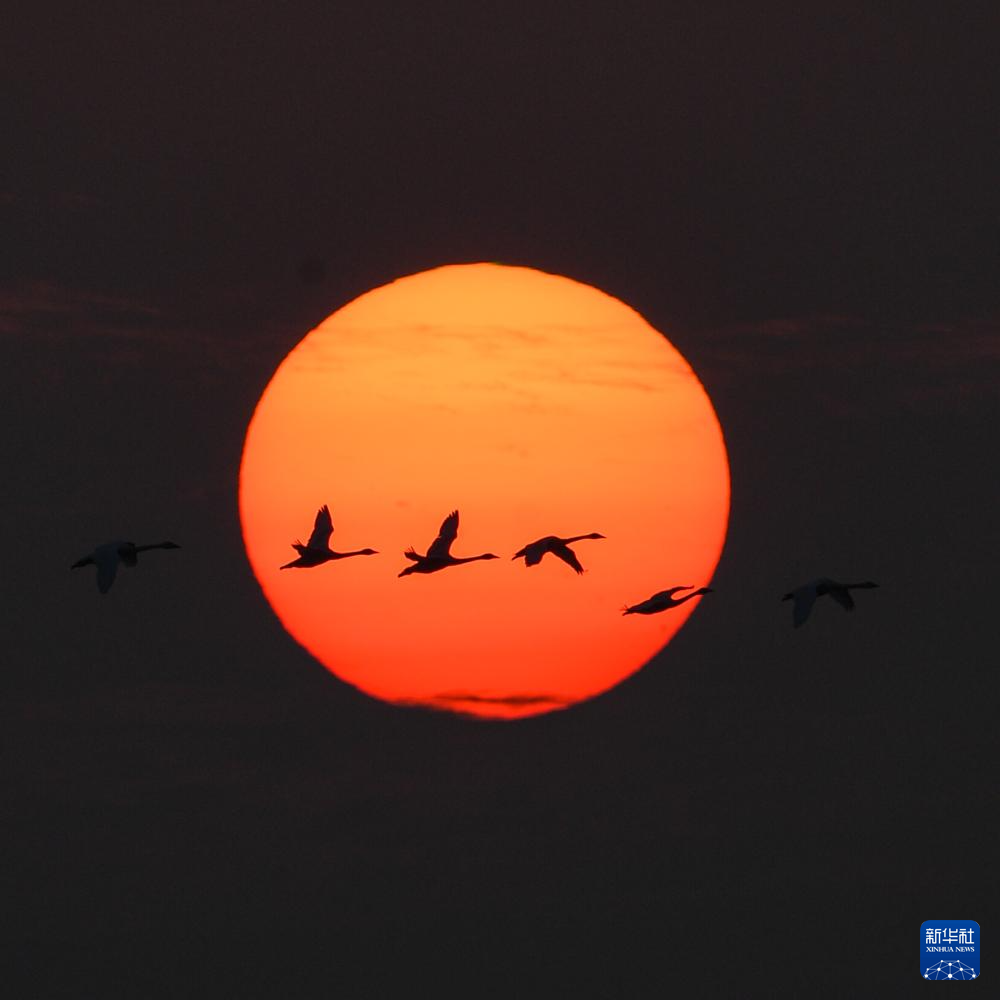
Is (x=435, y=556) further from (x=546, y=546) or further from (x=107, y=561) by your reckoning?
(x=107, y=561)

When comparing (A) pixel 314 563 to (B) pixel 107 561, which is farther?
(A) pixel 314 563

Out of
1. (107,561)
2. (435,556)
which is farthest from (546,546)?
(107,561)

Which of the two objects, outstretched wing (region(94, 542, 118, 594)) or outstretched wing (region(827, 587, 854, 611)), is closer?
outstretched wing (region(94, 542, 118, 594))

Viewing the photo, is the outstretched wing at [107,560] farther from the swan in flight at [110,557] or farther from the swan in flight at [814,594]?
the swan in flight at [814,594]

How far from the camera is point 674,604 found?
128m

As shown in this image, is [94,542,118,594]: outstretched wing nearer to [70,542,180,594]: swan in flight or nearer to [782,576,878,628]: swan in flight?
[70,542,180,594]: swan in flight

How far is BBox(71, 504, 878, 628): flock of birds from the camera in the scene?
120938mm

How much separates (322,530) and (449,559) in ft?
14.6

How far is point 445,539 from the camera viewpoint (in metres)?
132

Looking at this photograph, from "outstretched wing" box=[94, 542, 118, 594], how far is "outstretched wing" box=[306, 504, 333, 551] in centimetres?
1101

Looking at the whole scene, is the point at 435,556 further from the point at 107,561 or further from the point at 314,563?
the point at 107,561

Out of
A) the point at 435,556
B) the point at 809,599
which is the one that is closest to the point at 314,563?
the point at 435,556

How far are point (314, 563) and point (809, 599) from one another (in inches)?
650

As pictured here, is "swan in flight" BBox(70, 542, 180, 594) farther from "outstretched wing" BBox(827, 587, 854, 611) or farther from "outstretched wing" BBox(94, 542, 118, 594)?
"outstretched wing" BBox(827, 587, 854, 611)
